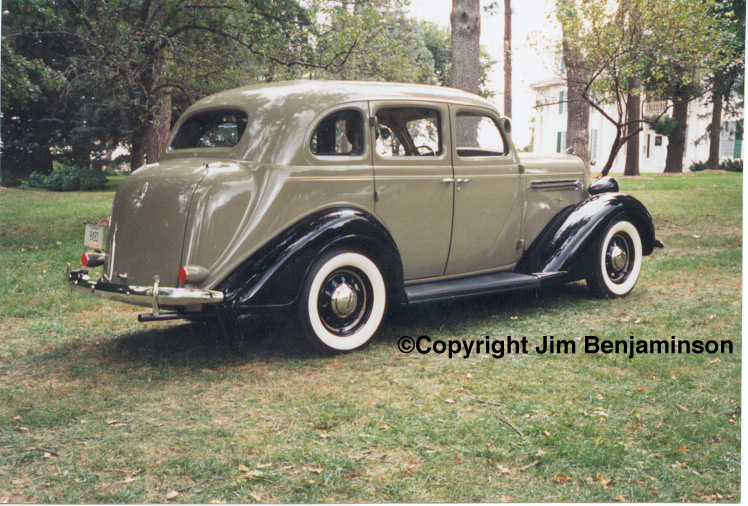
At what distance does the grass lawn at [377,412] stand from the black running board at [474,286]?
0.92 ft

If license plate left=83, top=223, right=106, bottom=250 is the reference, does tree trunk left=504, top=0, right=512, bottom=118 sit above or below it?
above

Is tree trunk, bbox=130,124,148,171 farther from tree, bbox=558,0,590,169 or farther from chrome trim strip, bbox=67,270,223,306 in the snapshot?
chrome trim strip, bbox=67,270,223,306

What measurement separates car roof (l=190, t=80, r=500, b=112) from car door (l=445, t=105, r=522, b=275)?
0.53 meters

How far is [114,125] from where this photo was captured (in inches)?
824

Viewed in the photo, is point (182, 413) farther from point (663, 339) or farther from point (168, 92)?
point (168, 92)

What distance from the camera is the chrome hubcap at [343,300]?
4727mm

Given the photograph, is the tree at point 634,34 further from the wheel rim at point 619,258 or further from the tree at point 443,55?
the tree at point 443,55

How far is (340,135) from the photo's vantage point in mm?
5035

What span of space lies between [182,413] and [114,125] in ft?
62.1

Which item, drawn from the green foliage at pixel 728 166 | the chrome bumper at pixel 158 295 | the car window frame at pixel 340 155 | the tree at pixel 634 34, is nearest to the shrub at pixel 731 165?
the green foliage at pixel 728 166

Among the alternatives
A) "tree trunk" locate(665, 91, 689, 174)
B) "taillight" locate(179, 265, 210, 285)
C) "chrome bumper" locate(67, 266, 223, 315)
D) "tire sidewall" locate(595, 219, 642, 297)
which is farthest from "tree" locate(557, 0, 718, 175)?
"tree trunk" locate(665, 91, 689, 174)

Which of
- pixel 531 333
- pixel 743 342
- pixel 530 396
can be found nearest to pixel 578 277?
pixel 531 333

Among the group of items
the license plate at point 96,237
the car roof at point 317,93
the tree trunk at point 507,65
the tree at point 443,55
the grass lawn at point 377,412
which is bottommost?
the grass lawn at point 377,412

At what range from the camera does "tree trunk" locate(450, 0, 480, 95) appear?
9.66 meters
